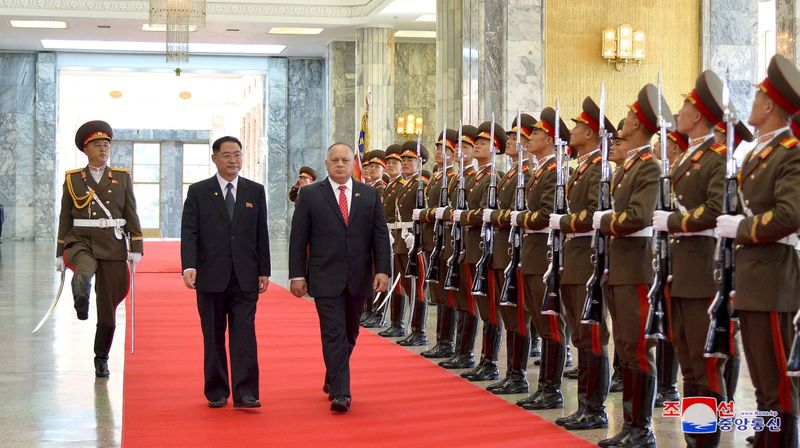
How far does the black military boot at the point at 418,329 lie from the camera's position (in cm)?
927

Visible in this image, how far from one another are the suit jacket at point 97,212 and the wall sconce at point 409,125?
17487mm

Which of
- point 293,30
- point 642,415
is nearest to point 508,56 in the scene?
point 642,415

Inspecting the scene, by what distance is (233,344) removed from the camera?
6.42m

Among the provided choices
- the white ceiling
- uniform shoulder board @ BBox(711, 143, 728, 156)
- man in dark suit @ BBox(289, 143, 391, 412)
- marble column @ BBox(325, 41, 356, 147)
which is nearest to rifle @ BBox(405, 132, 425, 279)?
man in dark suit @ BBox(289, 143, 391, 412)

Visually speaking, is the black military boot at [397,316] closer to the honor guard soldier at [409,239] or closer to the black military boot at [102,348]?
the honor guard soldier at [409,239]

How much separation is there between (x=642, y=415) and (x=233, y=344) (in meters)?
2.36

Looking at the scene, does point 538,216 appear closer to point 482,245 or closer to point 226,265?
point 482,245

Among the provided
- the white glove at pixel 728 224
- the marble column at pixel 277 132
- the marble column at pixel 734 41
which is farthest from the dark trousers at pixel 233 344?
the marble column at pixel 277 132

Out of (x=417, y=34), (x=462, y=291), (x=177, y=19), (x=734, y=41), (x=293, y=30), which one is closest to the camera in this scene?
(x=462, y=291)

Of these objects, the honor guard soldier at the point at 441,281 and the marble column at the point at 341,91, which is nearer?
the honor guard soldier at the point at 441,281

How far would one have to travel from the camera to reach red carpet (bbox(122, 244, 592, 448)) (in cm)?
557

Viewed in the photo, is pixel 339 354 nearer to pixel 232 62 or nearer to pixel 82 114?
pixel 232 62

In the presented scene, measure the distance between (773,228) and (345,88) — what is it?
22.4m

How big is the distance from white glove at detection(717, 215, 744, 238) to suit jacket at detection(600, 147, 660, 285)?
0.91 m
